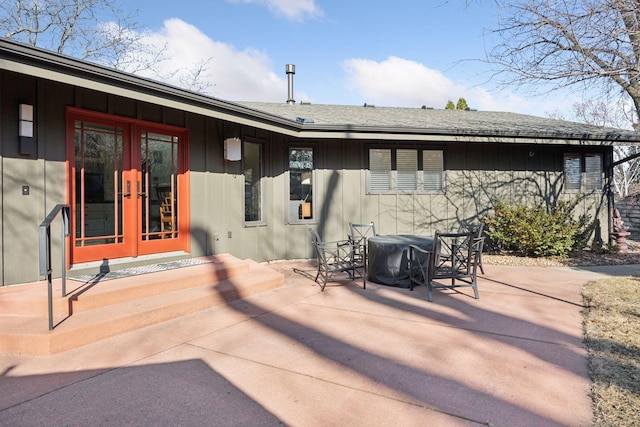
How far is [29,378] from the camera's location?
2500mm

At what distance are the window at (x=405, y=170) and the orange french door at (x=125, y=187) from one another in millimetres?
3873

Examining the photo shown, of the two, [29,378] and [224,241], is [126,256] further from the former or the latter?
[29,378]

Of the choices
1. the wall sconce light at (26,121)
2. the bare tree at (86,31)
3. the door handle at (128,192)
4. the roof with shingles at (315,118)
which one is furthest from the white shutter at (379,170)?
the bare tree at (86,31)

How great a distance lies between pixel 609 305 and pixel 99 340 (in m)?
5.27

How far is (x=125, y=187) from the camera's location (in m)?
4.71

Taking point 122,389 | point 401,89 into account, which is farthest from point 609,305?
point 401,89

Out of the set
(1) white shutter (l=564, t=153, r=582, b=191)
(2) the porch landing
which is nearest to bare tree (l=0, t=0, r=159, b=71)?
(2) the porch landing

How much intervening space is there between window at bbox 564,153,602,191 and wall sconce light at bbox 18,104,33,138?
9.90m

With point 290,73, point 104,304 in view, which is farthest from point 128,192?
point 290,73

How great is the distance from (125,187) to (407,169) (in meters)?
5.36

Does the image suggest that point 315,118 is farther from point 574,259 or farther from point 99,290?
point 574,259

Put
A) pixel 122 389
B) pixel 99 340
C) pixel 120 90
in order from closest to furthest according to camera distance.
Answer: pixel 122 389 < pixel 99 340 < pixel 120 90

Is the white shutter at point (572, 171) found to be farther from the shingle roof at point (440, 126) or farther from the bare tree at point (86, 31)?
the bare tree at point (86, 31)

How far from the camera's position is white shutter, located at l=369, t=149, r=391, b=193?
296 inches
